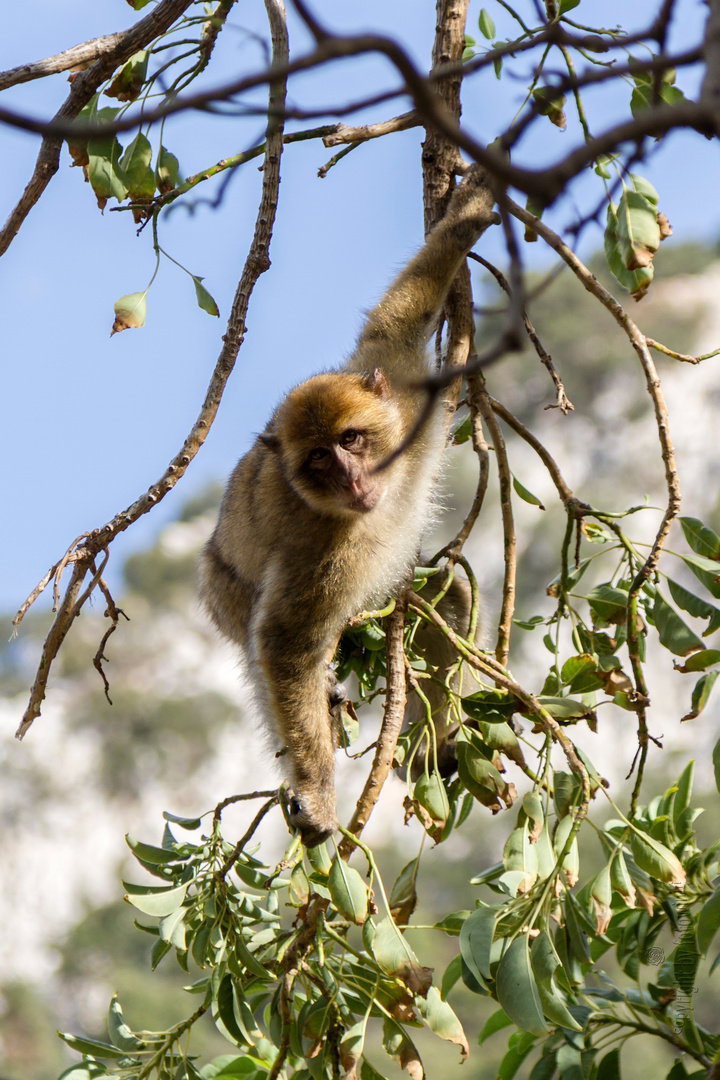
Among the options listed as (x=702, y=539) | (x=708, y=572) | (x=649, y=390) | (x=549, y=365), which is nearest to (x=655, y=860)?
(x=708, y=572)

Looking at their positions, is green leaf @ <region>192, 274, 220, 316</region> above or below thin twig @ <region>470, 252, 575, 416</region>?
above

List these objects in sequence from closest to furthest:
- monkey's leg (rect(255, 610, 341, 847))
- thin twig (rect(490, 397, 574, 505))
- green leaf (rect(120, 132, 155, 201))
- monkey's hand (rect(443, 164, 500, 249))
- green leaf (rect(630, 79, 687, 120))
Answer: green leaf (rect(630, 79, 687, 120)), green leaf (rect(120, 132, 155, 201)), thin twig (rect(490, 397, 574, 505)), monkey's hand (rect(443, 164, 500, 249)), monkey's leg (rect(255, 610, 341, 847))

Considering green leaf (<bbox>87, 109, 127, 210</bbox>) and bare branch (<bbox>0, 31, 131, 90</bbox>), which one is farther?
green leaf (<bbox>87, 109, 127, 210</bbox>)

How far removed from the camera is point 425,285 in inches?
140

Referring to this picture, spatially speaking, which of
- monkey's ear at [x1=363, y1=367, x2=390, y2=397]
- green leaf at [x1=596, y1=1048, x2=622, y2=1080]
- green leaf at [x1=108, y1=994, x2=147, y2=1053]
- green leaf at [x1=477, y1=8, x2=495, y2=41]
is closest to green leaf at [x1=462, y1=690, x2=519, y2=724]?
green leaf at [x1=596, y1=1048, x2=622, y2=1080]

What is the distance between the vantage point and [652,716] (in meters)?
37.8

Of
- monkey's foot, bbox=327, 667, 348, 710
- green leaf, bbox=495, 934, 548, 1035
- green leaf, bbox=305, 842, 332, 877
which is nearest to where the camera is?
green leaf, bbox=495, 934, 548, 1035

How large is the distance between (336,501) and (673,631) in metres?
1.28

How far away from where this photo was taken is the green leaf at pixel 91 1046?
7.97 ft

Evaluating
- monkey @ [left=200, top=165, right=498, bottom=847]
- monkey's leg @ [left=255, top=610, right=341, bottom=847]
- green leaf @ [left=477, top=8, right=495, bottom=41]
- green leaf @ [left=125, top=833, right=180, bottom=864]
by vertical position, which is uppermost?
green leaf @ [left=477, top=8, right=495, bottom=41]

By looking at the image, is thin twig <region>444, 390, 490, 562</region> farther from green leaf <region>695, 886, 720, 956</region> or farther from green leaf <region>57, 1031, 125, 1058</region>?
green leaf <region>57, 1031, 125, 1058</region>

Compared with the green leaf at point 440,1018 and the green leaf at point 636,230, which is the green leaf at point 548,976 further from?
the green leaf at point 636,230

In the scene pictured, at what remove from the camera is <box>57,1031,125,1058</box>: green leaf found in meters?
2.43

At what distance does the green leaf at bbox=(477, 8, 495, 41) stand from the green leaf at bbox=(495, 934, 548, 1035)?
2.82m
